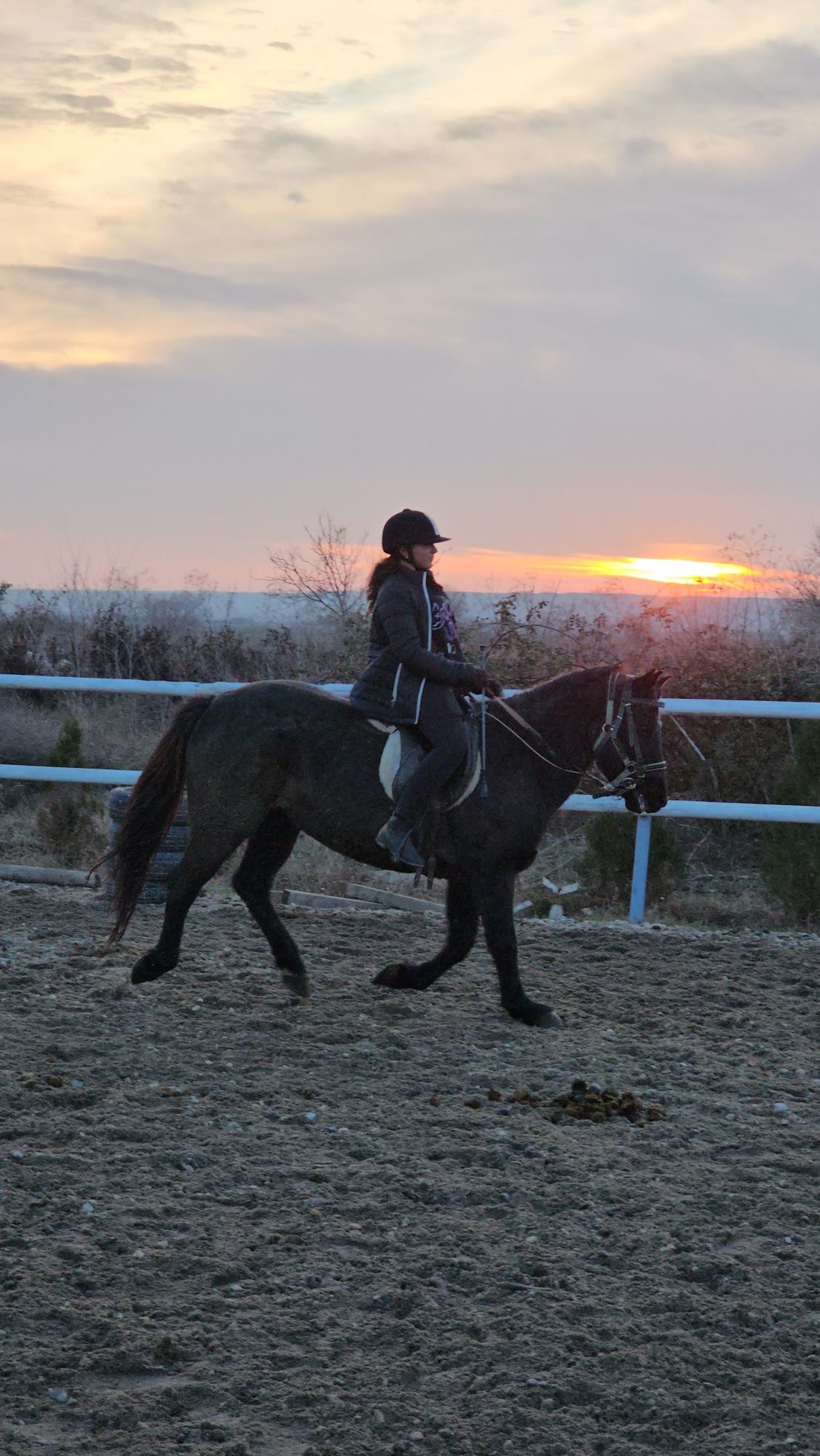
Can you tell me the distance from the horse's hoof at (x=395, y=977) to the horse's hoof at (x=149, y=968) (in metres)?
1.02

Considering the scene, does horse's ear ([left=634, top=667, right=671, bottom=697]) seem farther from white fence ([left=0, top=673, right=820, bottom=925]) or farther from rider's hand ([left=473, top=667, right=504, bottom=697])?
white fence ([left=0, top=673, right=820, bottom=925])

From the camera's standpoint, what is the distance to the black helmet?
20.1ft

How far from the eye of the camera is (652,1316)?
3.47 metres

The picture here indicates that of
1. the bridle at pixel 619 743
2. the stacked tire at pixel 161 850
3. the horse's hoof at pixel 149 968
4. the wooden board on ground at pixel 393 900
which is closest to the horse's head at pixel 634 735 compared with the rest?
the bridle at pixel 619 743

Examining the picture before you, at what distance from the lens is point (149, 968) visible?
637cm

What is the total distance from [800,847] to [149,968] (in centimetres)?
471

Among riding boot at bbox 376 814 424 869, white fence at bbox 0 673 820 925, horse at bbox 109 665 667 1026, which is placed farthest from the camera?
white fence at bbox 0 673 820 925

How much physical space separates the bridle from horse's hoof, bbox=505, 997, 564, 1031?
3.33 ft

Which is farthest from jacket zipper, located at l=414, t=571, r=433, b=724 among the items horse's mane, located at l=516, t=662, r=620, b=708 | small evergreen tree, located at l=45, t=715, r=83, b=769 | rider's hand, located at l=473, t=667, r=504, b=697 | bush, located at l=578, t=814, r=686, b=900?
small evergreen tree, located at l=45, t=715, r=83, b=769

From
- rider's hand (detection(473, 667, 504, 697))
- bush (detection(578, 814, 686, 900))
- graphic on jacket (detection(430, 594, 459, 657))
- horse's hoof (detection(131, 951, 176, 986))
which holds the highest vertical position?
graphic on jacket (detection(430, 594, 459, 657))

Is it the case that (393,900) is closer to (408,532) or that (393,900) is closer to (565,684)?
(565,684)

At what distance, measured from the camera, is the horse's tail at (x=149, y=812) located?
6621 mm

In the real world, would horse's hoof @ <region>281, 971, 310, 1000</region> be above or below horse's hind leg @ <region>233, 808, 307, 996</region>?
below

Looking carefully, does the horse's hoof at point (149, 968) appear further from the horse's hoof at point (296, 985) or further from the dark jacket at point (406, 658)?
the dark jacket at point (406, 658)
